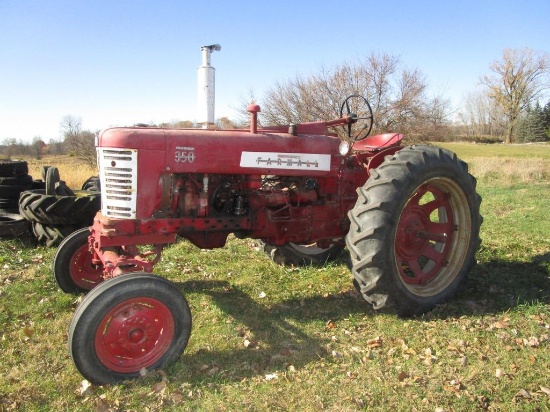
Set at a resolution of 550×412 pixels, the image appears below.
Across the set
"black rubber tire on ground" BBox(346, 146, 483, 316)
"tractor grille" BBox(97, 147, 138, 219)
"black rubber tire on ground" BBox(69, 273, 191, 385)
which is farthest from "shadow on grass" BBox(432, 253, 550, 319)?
"tractor grille" BBox(97, 147, 138, 219)

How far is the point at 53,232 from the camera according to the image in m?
5.81

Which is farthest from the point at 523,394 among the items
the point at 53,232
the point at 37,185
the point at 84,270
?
the point at 37,185

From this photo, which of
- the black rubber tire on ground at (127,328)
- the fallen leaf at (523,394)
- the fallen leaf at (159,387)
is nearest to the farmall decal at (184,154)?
the black rubber tire on ground at (127,328)

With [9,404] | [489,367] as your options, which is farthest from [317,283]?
[9,404]

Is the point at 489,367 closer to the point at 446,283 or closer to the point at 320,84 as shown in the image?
the point at 446,283

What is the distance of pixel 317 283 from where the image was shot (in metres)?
4.67

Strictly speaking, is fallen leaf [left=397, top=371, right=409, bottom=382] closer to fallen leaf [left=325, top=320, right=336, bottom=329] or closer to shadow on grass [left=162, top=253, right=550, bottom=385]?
shadow on grass [left=162, top=253, right=550, bottom=385]

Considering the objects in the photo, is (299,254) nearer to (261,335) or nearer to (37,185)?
(261,335)

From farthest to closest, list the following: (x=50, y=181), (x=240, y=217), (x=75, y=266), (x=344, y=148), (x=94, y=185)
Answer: (x=94, y=185), (x=50, y=181), (x=75, y=266), (x=344, y=148), (x=240, y=217)

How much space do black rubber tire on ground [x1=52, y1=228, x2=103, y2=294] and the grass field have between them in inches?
6.6

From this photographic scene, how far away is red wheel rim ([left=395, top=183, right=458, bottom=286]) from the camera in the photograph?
13.4 feet

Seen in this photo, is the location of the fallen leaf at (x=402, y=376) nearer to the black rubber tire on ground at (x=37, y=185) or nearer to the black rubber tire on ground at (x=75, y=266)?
the black rubber tire on ground at (x=75, y=266)

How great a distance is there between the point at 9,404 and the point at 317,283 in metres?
2.90

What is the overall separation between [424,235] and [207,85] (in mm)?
2366
